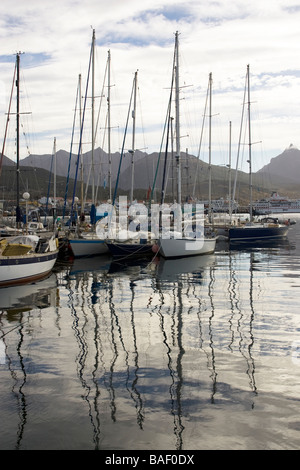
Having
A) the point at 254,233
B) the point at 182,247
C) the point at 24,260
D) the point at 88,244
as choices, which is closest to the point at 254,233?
the point at 254,233

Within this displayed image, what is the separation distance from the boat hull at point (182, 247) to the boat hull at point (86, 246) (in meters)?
5.43

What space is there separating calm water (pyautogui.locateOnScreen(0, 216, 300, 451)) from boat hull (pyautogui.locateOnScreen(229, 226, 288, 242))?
94.8 ft

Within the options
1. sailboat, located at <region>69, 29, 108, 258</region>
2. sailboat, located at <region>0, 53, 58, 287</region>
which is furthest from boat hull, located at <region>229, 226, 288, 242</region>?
sailboat, located at <region>0, 53, 58, 287</region>

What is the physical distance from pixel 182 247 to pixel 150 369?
23.4 metres

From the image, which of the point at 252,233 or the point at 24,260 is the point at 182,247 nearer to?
the point at 24,260

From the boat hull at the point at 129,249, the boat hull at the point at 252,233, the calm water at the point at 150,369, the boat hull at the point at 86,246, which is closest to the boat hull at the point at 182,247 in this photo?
the boat hull at the point at 129,249

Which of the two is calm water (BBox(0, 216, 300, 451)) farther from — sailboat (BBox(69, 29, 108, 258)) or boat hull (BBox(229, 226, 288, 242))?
boat hull (BBox(229, 226, 288, 242))

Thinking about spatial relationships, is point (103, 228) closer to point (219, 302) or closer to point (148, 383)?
point (219, 302)

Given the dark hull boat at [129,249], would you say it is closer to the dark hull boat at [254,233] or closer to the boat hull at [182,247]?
the boat hull at [182,247]

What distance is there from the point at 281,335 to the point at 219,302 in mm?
5211

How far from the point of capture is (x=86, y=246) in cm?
3522

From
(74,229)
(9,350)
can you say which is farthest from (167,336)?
(74,229)

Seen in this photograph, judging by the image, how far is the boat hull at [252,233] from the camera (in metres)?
49.8
